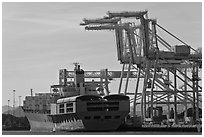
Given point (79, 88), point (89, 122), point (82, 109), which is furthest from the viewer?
point (79, 88)

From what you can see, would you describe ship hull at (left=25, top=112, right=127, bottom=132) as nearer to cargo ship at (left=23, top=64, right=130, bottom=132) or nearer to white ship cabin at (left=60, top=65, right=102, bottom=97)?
cargo ship at (left=23, top=64, right=130, bottom=132)

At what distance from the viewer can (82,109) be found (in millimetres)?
72562

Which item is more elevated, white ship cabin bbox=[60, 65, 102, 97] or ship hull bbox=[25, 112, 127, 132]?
white ship cabin bbox=[60, 65, 102, 97]

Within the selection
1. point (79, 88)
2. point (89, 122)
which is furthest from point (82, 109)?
point (79, 88)

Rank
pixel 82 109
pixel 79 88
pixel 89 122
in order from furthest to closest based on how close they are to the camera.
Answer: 1. pixel 79 88
2. pixel 82 109
3. pixel 89 122

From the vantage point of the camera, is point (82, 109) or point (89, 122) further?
point (82, 109)

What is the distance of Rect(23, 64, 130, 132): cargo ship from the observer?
72.1 meters

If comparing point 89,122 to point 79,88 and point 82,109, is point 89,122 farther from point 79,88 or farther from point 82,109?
point 79,88

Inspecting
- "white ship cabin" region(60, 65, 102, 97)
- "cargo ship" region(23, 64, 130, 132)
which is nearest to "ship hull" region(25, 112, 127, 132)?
"cargo ship" region(23, 64, 130, 132)

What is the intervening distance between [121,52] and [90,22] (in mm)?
8461

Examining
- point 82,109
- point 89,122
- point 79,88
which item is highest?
point 79,88

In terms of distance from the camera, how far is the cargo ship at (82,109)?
72.1 m

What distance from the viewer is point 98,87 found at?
89.4 metres

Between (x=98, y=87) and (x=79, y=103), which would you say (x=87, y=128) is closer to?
(x=79, y=103)
